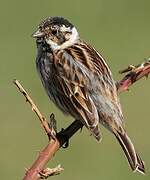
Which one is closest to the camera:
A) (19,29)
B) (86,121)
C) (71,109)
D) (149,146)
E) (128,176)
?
(86,121)

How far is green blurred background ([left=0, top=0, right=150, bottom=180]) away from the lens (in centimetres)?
880

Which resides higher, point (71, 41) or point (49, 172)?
point (49, 172)

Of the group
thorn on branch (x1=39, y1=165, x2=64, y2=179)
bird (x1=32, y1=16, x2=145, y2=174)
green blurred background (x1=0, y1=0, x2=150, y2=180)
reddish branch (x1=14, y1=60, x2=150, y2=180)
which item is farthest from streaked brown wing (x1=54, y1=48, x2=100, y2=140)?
green blurred background (x1=0, y1=0, x2=150, y2=180)

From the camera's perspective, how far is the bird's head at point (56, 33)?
4996 millimetres

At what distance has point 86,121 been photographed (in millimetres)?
4566

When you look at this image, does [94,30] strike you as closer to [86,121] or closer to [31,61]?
[31,61]

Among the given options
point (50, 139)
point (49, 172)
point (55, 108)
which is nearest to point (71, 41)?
point (50, 139)

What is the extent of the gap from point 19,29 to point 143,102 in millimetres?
2372

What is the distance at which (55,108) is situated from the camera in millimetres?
9633

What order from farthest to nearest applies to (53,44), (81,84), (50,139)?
(53,44), (81,84), (50,139)

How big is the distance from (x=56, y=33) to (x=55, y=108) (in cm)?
452

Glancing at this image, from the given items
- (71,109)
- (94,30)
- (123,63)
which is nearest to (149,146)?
(123,63)

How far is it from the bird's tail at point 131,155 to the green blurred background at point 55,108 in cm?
324

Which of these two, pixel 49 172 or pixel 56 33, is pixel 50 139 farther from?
pixel 56 33
